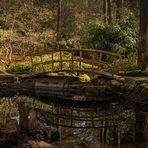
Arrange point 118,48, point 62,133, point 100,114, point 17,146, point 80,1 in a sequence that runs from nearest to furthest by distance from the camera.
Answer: point 17,146 < point 62,133 < point 100,114 < point 118,48 < point 80,1

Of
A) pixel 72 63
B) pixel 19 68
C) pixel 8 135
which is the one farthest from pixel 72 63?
pixel 8 135

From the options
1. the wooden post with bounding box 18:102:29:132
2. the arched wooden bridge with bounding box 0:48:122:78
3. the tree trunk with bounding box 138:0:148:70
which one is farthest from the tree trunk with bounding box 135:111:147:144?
the tree trunk with bounding box 138:0:148:70

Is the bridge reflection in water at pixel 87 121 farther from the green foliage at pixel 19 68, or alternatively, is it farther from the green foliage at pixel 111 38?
the green foliage at pixel 111 38

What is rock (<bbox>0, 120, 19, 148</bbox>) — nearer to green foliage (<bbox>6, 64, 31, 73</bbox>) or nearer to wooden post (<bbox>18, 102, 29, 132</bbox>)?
wooden post (<bbox>18, 102, 29, 132</bbox>)

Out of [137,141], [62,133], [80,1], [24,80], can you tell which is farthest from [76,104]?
[80,1]

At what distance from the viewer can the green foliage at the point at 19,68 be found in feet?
77.2

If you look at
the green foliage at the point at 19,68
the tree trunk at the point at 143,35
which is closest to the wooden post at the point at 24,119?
the tree trunk at the point at 143,35

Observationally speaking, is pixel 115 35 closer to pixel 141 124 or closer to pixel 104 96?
pixel 104 96

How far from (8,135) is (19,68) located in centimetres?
1203

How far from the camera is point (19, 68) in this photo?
23.7m

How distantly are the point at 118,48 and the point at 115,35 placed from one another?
1.34 metres

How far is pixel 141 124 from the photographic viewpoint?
14867 mm

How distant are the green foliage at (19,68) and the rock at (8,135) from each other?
11.2 meters

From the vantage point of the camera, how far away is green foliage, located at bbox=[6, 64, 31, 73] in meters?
23.5
